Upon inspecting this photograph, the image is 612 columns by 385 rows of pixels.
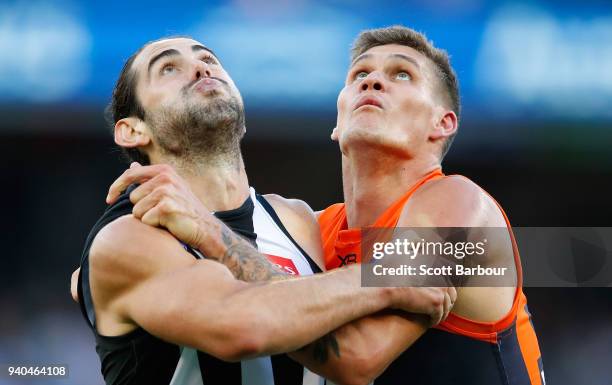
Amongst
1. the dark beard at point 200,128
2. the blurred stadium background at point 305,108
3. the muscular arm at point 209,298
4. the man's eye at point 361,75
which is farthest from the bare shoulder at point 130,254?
the blurred stadium background at point 305,108

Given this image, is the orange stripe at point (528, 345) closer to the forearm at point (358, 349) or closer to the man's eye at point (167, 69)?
the forearm at point (358, 349)

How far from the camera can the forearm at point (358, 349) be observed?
3029 millimetres

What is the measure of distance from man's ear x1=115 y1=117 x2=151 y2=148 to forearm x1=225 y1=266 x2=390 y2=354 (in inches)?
52.9

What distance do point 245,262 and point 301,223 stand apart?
100 centimetres

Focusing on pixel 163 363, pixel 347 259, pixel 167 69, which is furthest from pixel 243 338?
pixel 167 69

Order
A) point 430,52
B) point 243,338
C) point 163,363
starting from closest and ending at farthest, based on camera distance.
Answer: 1. point 243,338
2. point 163,363
3. point 430,52

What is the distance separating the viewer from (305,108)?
28.9ft

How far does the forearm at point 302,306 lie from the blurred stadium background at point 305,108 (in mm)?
5581

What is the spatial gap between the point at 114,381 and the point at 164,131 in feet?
3.99

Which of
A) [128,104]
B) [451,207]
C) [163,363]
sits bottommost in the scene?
[163,363]

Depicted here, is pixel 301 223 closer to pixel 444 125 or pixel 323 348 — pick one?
pixel 444 125

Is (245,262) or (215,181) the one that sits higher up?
(215,181)

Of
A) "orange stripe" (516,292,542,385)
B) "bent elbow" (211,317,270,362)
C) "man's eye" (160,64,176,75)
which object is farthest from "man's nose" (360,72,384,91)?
"bent elbow" (211,317,270,362)

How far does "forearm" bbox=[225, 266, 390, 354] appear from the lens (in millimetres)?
2885
